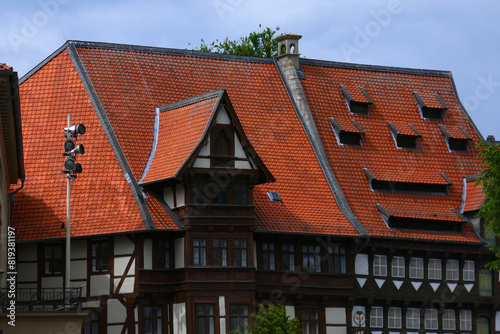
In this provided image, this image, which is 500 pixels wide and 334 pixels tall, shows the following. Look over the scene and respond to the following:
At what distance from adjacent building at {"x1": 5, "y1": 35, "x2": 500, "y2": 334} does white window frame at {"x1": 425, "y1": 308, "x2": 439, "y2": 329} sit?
0.05 meters

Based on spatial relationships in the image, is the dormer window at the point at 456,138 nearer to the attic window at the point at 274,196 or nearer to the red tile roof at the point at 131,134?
the red tile roof at the point at 131,134

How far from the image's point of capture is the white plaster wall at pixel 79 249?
52.8 meters

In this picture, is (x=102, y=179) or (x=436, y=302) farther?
(x=436, y=302)

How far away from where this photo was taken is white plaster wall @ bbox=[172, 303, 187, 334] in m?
52.5

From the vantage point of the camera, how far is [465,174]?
206 feet

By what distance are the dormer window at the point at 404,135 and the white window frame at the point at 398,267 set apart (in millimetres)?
6260

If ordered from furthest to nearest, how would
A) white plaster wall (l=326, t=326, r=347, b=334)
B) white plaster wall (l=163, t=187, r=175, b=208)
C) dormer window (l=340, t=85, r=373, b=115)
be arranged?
dormer window (l=340, t=85, r=373, b=115)
white plaster wall (l=326, t=326, r=347, b=334)
white plaster wall (l=163, t=187, r=175, b=208)

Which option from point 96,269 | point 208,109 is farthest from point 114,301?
point 208,109

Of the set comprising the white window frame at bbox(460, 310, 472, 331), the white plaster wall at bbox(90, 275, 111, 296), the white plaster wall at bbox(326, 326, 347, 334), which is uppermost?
the white plaster wall at bbox(90, 275, 111, 296)

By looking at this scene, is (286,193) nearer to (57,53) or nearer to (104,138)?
(104,138)

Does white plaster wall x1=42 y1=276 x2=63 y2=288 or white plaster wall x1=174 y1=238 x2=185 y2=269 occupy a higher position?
white plaster wall x1=174 y1=238 x2=185 y2=269

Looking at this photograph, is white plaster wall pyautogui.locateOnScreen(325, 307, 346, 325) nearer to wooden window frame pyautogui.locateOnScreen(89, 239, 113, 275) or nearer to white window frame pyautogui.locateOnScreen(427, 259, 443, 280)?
white window frame pyautogui.locateOnScreen(427, 259, 443, 280)

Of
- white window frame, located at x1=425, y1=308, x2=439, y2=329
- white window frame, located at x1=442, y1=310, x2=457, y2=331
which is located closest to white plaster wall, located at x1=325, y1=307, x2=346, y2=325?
white window frame, located at x1=425, y1=308, x2=439, y2=329

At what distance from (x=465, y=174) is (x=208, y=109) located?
1457cm
